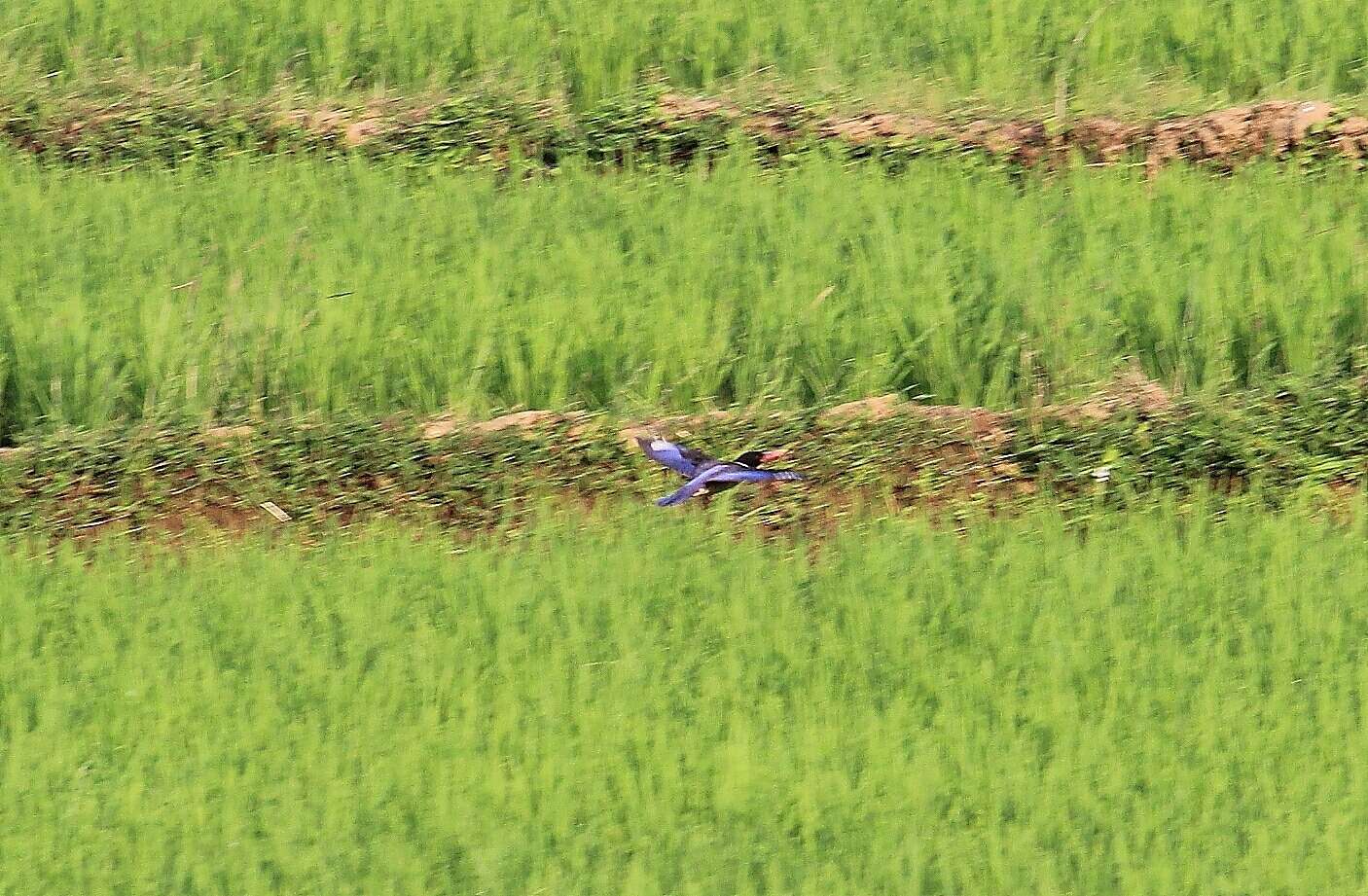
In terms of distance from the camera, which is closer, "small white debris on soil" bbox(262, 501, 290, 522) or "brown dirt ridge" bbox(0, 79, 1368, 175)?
"small white debris on soil" bbox(262, 501, 290, 522)

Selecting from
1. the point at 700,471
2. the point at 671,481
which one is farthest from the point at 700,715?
the point at 671,481

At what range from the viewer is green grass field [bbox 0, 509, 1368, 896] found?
296 centimetres

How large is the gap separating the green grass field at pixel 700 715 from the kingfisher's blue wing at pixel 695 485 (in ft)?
0.18

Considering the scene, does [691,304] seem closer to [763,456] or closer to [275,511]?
[763,456]

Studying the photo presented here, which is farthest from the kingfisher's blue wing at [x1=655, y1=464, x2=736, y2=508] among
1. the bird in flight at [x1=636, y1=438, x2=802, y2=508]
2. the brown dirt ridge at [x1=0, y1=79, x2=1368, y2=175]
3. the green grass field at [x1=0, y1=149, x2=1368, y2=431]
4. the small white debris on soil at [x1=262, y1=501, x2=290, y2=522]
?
the brown dirt ridge at [x1=0, y1=79, x2=1368, y2=175]

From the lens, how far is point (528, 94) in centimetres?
600

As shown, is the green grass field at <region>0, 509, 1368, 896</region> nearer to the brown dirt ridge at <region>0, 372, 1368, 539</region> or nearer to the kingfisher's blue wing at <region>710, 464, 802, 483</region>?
the kingfisher's blue wing at <region>710, 464, 802, 483</region>

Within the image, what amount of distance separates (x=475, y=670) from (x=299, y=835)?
20.7 inches

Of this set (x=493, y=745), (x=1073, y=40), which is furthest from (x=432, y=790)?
(x=1073, y=40)

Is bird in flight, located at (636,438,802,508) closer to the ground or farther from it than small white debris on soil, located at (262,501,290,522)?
farther from it

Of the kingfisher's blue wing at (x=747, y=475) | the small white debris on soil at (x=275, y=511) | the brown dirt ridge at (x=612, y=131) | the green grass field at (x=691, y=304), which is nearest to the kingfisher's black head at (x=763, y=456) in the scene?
the green grass field at (x=691, y=304)

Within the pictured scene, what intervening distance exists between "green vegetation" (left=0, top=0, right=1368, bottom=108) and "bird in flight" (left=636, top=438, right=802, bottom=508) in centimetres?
201

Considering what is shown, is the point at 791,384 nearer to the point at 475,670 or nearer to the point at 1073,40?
the point at 475,670

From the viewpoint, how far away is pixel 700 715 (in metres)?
3.27
